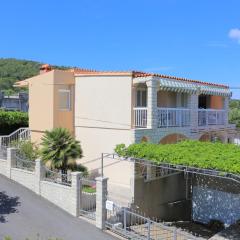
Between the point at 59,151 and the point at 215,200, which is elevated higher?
the point at 59,151

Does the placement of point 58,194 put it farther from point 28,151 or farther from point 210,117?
point 210,117

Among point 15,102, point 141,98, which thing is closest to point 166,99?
point 141,98

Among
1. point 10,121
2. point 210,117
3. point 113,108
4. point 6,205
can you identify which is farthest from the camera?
point 10,121

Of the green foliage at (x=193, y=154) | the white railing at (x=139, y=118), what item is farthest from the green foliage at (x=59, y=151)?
the white railing at (x=139, y=118)

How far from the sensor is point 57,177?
22.5 metres

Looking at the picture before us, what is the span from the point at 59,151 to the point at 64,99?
6.04 metres

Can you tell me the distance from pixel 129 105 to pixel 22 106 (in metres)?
43.6

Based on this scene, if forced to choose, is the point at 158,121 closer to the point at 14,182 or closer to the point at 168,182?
the point at 168,182

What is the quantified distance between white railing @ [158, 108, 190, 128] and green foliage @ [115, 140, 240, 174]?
419 cm

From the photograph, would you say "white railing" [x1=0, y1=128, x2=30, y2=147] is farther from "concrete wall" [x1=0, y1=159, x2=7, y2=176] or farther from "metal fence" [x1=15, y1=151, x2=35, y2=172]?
"metal fence" [x1=15, y1=151, x2=35, y2=172]

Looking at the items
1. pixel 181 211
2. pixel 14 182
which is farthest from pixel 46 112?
pixel 181 211

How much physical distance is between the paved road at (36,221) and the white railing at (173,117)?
9.01 metres

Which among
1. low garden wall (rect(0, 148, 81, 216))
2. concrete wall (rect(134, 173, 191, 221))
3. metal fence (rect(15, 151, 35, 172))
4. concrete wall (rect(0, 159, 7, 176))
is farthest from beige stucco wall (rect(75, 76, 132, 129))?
concrete wall (rect(0, 159, 7, 176))

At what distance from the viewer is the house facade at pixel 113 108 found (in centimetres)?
2503
